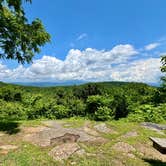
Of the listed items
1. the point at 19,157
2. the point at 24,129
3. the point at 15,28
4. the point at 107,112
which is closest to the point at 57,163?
the point at 19,157

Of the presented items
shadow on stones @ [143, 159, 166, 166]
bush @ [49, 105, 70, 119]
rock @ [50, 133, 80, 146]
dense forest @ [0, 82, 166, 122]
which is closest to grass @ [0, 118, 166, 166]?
shadow on stones @ [143, 159, 166, 166]

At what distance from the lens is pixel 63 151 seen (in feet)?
18.1

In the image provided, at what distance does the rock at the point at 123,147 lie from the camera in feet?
19.3

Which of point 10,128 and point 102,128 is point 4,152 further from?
point 102,128

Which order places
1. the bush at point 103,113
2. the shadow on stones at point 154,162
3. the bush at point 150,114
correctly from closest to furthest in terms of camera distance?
the shadow on stones at point 154,162 → the bush at point 150,114 → the bush at point 103,113

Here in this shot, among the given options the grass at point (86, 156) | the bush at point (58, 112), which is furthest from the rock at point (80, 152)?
the bush at point (58, 112)

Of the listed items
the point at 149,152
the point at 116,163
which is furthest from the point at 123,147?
the point at 116,163

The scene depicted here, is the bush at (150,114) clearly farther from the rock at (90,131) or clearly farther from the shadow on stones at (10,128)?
the shadow on stones at (10,128)

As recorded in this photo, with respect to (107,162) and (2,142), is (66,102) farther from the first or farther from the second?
(107,162)

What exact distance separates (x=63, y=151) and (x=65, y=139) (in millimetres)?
851

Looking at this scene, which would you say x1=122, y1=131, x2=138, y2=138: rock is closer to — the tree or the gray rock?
the gray rock

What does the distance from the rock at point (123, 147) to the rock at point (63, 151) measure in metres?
0.93

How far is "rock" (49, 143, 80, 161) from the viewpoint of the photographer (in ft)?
17.3

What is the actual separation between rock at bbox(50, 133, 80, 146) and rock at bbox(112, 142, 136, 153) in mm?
1032
